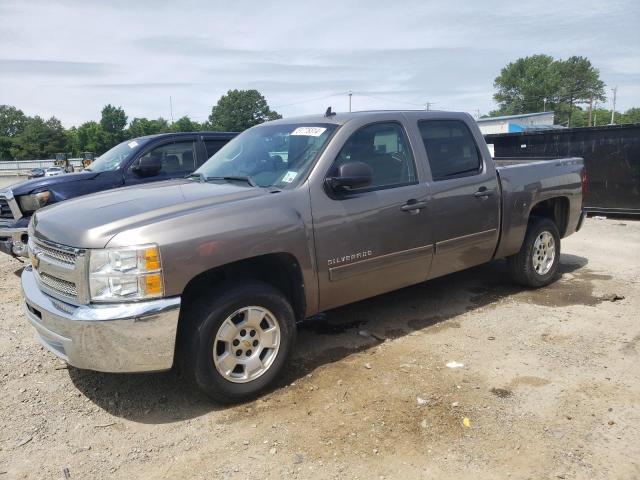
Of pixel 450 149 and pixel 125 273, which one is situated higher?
pixel 450 149

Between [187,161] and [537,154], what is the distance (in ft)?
26.1

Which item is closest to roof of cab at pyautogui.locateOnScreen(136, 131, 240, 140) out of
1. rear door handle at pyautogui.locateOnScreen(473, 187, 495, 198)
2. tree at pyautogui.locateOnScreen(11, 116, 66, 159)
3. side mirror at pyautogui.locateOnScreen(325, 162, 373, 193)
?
rear door handle at pyautogui.locateOnScreen(473, 187, 495, 198)

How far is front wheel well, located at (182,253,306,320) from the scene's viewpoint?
344 centimetres

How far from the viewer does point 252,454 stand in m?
2.91

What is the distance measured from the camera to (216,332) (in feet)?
10.6

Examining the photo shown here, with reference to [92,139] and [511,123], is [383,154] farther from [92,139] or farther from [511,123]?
[92,139]

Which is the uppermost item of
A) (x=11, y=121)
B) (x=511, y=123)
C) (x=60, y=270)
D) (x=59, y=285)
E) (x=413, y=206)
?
(x=11, y=121)

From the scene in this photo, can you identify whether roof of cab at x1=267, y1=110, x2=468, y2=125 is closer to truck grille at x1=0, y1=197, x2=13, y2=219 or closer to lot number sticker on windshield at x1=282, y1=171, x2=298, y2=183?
lot number sticker on windshield at x1=282, y1=171, x2=298, y2=183

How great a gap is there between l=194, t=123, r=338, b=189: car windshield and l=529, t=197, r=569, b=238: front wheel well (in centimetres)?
309

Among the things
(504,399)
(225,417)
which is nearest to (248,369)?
(225,417)

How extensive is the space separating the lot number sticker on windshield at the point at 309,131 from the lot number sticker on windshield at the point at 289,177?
44cm

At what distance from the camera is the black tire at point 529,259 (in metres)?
5.55

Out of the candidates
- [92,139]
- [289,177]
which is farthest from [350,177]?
[92,139]

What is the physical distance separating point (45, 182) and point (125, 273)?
4.55 metres
